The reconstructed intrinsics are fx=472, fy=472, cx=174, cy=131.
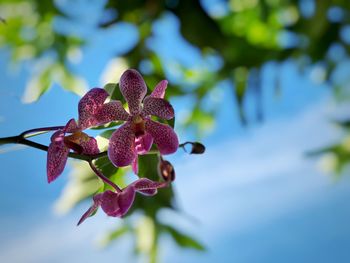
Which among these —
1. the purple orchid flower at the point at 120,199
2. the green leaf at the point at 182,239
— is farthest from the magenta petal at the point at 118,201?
the green leaf at the point at 182,239

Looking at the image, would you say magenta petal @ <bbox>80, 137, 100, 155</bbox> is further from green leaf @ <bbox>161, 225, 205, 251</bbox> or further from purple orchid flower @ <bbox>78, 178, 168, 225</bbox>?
green leaf @ <bbox>161, 225, 205, 251</bbox>

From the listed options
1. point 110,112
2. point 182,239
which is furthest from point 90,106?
point 182,239

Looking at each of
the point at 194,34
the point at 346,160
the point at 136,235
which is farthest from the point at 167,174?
the point at 346,160

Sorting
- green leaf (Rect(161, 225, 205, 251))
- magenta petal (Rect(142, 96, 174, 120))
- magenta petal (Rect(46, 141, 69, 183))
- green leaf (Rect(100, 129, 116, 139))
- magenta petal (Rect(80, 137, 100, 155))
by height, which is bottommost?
magenta petal (Rect(46, 141, 69, 183))

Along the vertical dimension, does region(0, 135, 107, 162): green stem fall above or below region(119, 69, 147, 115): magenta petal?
below

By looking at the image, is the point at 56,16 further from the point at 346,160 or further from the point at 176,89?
the point at 346,160

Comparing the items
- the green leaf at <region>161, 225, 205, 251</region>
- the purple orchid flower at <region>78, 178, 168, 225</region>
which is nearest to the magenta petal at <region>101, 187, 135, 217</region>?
the purple orchid flower at <region>78, 178, 168, 225</region>

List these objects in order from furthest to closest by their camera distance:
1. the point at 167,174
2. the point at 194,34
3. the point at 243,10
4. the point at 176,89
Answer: the point at 243,10 → the point at 176,89 → the point at 194,34 → the point at 167,174
